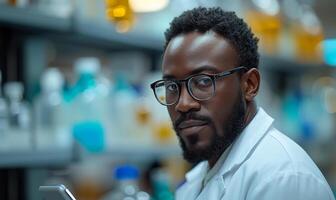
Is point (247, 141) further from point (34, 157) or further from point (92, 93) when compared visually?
point (92, 93)

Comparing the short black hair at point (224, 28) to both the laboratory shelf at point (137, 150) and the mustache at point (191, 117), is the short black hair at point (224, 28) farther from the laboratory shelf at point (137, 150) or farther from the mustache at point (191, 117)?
the laboratory shelf at point (137, 150)

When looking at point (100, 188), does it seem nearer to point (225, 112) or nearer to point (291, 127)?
point (291, 127)

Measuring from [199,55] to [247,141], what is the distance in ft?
0.62

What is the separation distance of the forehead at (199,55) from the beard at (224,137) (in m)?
0.08

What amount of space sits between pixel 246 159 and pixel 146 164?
136 centimetres

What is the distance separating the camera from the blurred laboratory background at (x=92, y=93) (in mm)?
1701

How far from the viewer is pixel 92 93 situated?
6.63ft

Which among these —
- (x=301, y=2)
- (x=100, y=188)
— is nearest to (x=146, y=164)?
(x=100, y=188)

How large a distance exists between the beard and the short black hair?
0.28 feet

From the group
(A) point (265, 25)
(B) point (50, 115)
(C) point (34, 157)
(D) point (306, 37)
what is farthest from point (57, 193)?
(D) point (306, 37)

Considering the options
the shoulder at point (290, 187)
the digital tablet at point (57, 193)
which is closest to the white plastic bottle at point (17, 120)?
the digital tablet at point (57, 193)

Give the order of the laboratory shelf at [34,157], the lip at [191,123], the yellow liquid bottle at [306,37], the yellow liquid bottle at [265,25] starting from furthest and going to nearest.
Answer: the yellow liquid bottle at [306,37] → the yellow liquid bottle at [265,25] → the laboratory shelf at [34,157] → the lip at [191,123]

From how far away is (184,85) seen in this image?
46.1 inches

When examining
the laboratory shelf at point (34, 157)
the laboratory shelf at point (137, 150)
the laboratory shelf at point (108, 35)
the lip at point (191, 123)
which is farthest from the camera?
the laboratory shelf at point (137, 150)
